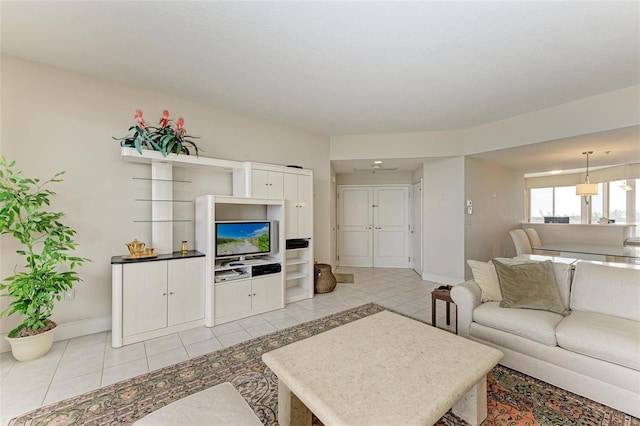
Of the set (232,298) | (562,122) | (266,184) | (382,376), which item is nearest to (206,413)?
(382,376)

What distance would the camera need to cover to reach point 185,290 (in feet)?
9.81

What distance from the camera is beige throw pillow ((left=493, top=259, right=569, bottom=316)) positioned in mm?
2314

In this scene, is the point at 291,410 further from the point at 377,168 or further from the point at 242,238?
the point at 377,168

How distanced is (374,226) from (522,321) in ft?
14.6

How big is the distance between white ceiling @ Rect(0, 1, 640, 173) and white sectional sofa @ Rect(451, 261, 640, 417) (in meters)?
1.99

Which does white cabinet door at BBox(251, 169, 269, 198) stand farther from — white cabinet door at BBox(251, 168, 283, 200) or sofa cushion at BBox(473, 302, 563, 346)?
sofa cushion at BBox(473, 302, 563, 346)

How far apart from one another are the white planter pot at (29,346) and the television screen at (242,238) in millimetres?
1626

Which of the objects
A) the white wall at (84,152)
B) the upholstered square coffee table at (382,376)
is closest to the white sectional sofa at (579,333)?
the upholstered square coffee table at (382,376)

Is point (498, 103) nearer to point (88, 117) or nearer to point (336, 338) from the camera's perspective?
point (336, 338)

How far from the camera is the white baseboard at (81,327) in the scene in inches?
106

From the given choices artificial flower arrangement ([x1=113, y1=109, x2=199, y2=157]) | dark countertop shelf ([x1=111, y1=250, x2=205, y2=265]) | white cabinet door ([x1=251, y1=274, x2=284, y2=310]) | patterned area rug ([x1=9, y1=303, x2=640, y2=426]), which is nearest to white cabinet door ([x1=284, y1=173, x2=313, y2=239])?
white cabinet door ([x1=251, y1=274, x2=284, y2=310])

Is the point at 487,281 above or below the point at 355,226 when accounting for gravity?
below

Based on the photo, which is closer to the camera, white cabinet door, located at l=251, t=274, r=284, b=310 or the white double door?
white cabinet door, located at l=251, t=274, r=284, b=310

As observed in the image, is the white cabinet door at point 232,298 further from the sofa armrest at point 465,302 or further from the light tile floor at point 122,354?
the sofa armrest at point 465,302
